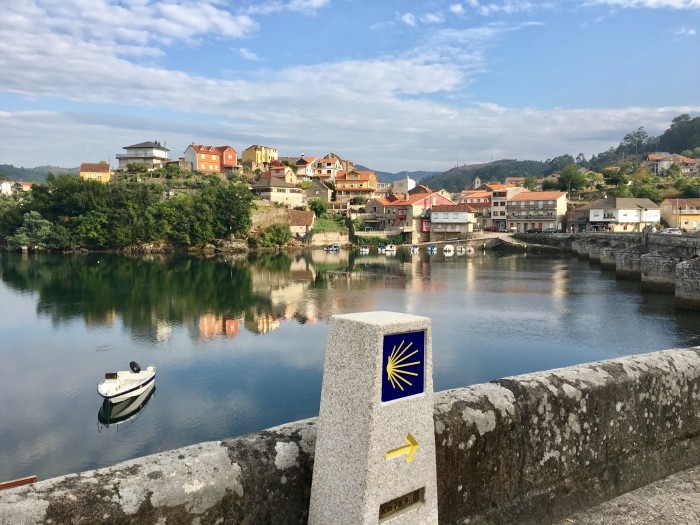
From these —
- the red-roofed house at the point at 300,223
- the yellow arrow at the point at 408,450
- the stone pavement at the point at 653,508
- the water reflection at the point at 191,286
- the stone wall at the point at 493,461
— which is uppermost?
the yellow arrow at the point at 408,450

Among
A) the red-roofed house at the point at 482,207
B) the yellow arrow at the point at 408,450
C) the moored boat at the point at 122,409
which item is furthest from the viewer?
the red-roofed house at the point at 482,207

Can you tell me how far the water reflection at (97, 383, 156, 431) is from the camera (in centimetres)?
1738

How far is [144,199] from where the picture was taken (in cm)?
8619

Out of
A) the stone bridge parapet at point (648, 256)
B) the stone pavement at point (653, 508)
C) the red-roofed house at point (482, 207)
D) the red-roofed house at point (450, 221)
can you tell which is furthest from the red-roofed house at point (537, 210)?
the stone pavement at point (653, 508)

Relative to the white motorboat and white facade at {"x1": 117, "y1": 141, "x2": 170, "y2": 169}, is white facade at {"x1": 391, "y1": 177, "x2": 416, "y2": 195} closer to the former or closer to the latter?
white facade at {"x1": 117, "y1": 141, "x2": 170, "y2": 169}

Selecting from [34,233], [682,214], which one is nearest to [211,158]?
[34,233]

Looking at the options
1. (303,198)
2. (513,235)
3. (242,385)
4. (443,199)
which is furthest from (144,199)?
(242,385)

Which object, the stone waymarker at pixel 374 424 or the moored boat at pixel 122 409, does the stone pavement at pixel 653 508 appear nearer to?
the stone waymarker at pixel 374 424

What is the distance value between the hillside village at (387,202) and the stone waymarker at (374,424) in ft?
295

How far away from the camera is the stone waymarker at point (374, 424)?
2949 mm

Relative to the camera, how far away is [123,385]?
1891 cm

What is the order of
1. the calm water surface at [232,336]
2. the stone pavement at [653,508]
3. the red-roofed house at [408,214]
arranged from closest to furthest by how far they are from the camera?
the stone pavement at [653,508] → the calm water surface at [232,336] → the red-roofed house at [408,214]

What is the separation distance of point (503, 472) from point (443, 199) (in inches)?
3941

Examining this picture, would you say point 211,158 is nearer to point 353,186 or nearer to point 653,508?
point 353,186
